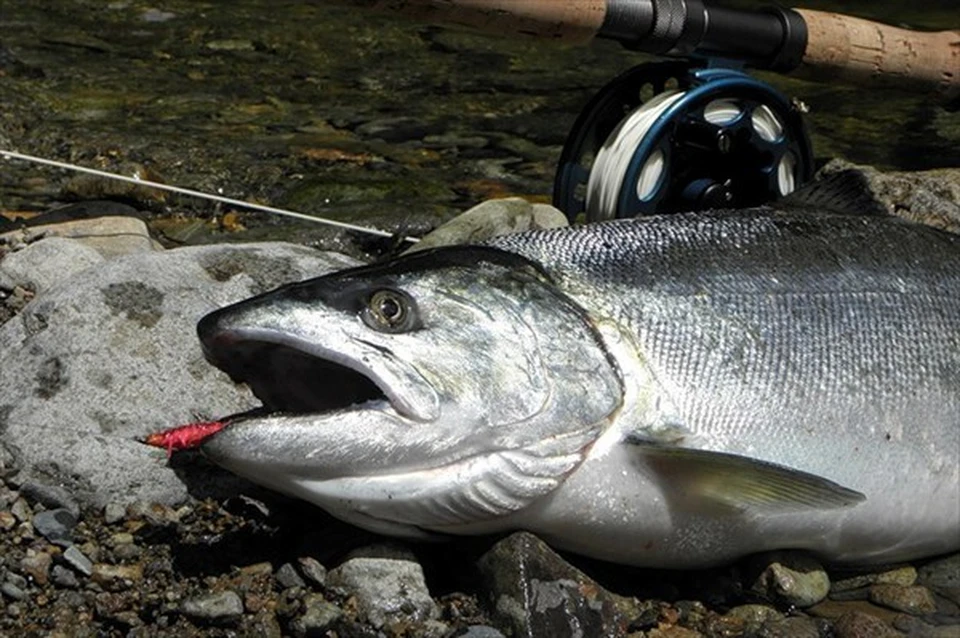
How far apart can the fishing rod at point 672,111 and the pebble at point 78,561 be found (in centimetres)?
228

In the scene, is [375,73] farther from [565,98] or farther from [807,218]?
[807,218]

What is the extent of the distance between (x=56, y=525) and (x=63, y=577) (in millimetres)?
244

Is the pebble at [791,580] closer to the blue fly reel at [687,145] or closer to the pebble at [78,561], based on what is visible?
the pebble at [78,561]

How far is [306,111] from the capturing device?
32.1ft

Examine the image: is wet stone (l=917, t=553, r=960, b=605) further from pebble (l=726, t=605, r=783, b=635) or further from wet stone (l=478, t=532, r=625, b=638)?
wet stone (l=478, t=532, r=625, b=638)

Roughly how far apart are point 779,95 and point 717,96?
10.5 inches

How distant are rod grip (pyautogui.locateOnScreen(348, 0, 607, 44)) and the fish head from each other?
213cm

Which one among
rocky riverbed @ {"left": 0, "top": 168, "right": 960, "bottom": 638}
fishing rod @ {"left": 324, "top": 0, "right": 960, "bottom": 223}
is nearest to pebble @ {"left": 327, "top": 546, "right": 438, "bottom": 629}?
rocky riverbed @ {"left": 0, "top": 168, "right": 960, "bottom": 638}

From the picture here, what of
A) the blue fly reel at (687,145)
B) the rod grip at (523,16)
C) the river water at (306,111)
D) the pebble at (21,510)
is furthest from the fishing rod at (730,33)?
the pebble at (21,510)

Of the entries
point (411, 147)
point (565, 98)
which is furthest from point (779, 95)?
point (565, 98)

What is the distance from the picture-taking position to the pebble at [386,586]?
395 cm

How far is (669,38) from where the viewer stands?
610 centimetres

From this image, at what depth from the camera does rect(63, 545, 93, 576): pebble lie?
13.6 feet

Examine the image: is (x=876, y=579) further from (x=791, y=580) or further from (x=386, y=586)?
(x=386, y=586)
